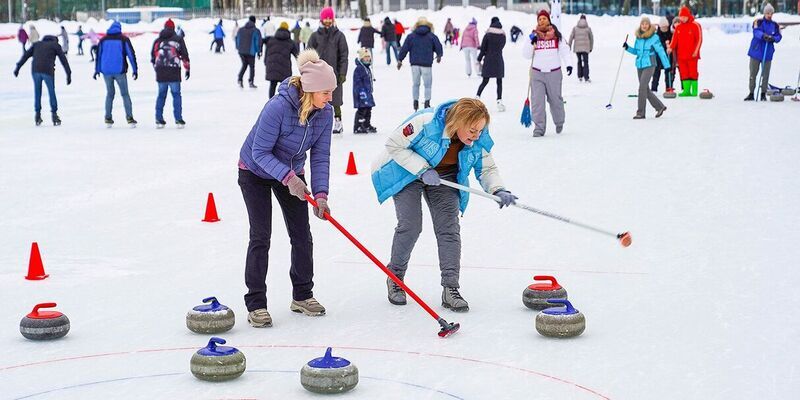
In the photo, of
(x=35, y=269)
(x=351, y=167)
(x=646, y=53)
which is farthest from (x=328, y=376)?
(x=646, y=53)

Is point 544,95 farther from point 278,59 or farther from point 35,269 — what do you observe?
point 35,269

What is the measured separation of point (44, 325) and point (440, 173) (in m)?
2.16

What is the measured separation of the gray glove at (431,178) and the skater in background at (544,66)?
8.56m

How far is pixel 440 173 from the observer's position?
6172 mm

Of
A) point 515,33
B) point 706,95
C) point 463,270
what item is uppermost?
point 515,33

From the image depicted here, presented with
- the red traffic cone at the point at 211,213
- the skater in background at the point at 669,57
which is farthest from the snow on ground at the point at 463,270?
the skater in background at the point at 669,57

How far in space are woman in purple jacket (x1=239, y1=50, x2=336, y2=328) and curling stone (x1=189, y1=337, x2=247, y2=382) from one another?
942 millimetres

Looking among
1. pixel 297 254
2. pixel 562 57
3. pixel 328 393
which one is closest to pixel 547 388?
pixel 328 393

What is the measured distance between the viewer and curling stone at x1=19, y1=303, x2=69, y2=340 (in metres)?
5.57

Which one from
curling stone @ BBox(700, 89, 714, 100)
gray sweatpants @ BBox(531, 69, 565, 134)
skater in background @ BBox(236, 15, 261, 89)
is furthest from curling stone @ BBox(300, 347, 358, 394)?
skater in background @ BBox(236, 15, 261, 89)

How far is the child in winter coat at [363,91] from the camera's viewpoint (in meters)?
14.8

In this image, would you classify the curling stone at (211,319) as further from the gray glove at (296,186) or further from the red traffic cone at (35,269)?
the red traffic cone at (35,269)

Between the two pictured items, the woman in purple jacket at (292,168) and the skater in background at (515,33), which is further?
the skater in background at (515,33)

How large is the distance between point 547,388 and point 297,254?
185 cm
